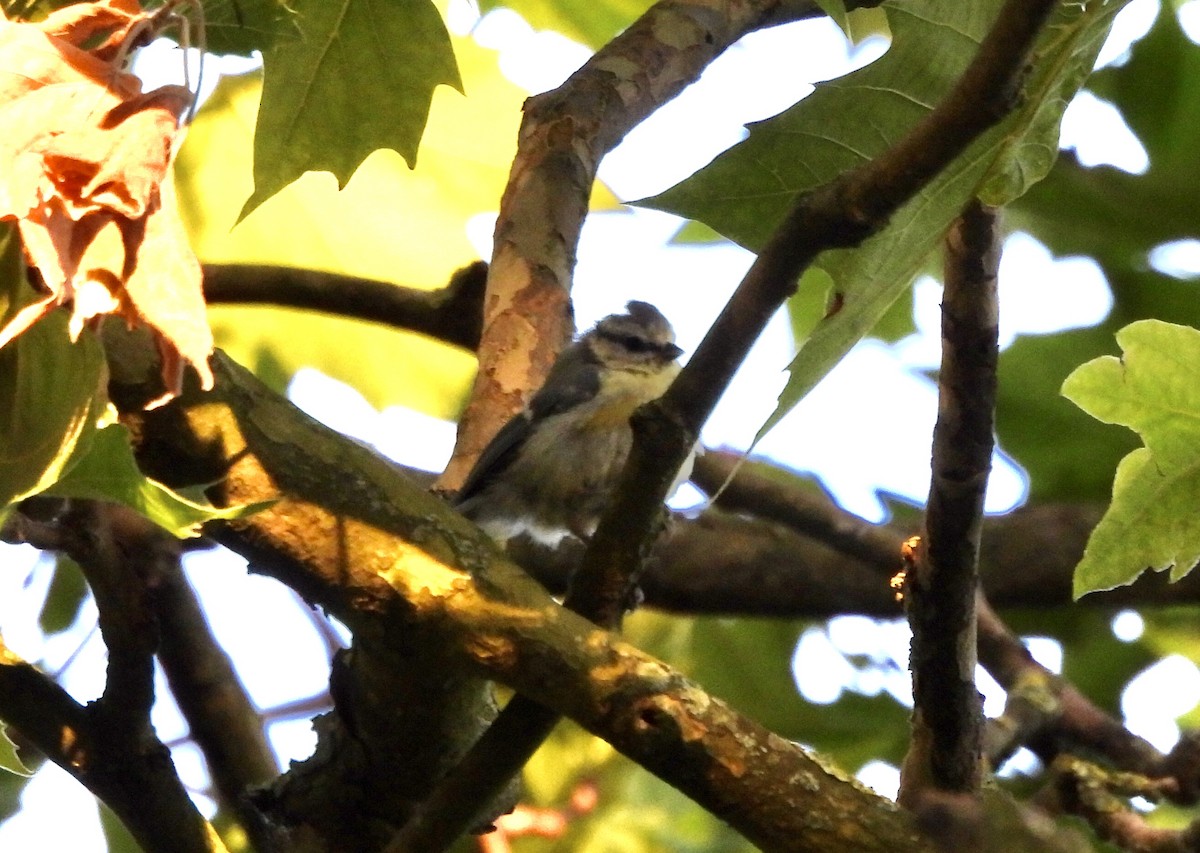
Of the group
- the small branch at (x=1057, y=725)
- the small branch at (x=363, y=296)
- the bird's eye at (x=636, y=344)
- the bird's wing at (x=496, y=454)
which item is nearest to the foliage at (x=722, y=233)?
the small branch at (x=363, y=296)

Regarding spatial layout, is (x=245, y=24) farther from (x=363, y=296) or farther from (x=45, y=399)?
(x=363, y=296)

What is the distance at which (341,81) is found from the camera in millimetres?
1549

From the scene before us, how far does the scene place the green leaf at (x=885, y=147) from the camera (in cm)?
95

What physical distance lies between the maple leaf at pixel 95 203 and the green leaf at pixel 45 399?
3 centimetres

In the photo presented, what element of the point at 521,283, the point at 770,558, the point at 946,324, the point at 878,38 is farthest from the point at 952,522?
the point at 878,38

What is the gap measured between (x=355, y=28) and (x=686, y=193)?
20.1 inches

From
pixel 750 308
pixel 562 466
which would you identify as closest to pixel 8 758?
pixel 750 308

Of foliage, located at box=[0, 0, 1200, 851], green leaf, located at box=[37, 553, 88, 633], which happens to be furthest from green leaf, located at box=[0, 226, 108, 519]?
green leaf, located at box=[37, 553, 88, 633]

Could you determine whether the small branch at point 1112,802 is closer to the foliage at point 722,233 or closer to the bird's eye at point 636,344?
the foliage at point 722,233

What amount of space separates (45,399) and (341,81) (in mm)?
793

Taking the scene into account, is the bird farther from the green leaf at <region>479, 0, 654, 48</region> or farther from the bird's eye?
the green leaf at <region>479, 0, 654, 48</region>

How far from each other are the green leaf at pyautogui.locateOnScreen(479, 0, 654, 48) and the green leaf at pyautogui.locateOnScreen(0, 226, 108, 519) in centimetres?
174

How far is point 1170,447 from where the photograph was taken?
1.15 metres

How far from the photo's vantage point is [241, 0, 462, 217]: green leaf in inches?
58.7
